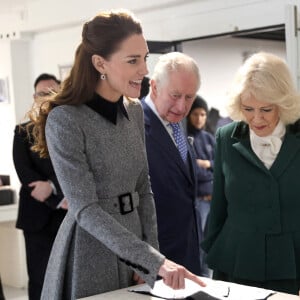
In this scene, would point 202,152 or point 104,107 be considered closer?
point 104,107

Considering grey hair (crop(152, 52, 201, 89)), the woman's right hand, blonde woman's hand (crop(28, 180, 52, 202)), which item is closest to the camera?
the woman's right hand

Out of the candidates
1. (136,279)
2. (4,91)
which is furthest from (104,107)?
(4,91)

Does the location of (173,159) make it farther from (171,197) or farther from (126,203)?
(126,203)

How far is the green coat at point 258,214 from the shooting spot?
216 cm

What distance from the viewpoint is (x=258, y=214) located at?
2.19 metres

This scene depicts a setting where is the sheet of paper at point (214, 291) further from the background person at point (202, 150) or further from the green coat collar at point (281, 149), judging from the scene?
the background person at point (202, 150)

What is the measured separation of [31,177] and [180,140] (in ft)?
3.89

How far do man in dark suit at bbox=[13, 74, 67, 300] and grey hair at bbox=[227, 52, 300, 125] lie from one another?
147cm

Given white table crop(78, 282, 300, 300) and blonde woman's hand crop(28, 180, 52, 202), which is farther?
blonde woman's hand crop(28, 180, 52, 202)

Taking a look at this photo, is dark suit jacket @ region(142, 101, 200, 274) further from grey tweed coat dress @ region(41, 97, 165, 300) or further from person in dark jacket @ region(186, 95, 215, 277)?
person in dark jacket @ region(186, 95, 215, 277)

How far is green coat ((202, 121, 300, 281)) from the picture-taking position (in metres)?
2.16

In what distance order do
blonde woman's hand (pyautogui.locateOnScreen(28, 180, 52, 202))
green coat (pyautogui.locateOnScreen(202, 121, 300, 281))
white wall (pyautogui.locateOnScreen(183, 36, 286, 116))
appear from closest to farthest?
green coat (pyautogui.locateOnScreen(202, 121, 300, 281)) → blonde woman's hand (pyautogui.locateOnScreen(28, 180, 52, 202)) → white wall (pyautogui.locateOnScreen(183, 36, 286, 116))

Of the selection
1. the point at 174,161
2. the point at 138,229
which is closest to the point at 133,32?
the point at 138,229

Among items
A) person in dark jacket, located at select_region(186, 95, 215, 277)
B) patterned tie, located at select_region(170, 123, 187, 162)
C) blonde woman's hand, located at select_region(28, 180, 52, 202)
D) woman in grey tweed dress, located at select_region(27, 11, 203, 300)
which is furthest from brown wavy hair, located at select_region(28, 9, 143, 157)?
person in dark jacket, located at select_region(186, 95, 215, 277)
